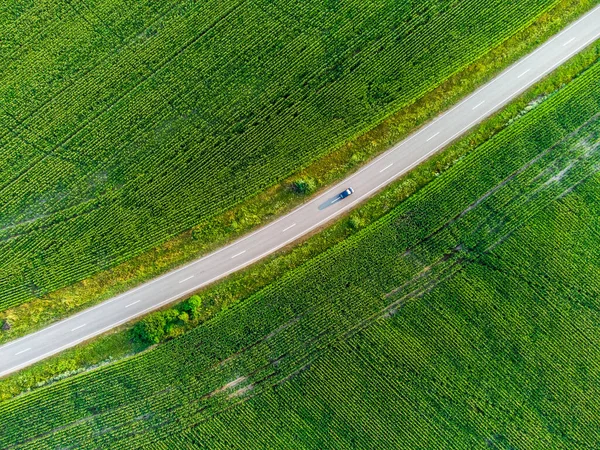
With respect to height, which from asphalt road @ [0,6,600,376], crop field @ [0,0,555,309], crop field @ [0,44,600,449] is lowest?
crop field @ [0,44,600,449]

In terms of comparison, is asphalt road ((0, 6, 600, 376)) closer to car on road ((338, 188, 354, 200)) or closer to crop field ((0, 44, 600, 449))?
car on road ((338, 188, 354, 200))

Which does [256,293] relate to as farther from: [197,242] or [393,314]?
[393,314]

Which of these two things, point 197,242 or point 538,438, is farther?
point 197,242

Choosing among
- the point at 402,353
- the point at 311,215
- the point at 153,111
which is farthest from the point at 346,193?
the point at 153,111

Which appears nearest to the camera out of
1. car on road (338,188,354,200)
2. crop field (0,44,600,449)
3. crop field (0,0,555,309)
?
crop field (0,44,600,449)

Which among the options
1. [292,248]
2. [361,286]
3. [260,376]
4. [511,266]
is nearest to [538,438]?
[511,266]

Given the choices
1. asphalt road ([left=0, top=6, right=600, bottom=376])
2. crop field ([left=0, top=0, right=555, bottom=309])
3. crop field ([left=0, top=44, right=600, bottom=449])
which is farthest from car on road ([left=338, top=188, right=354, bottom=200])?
crop field ([left=0, top=0, right=555, bottom=309])
